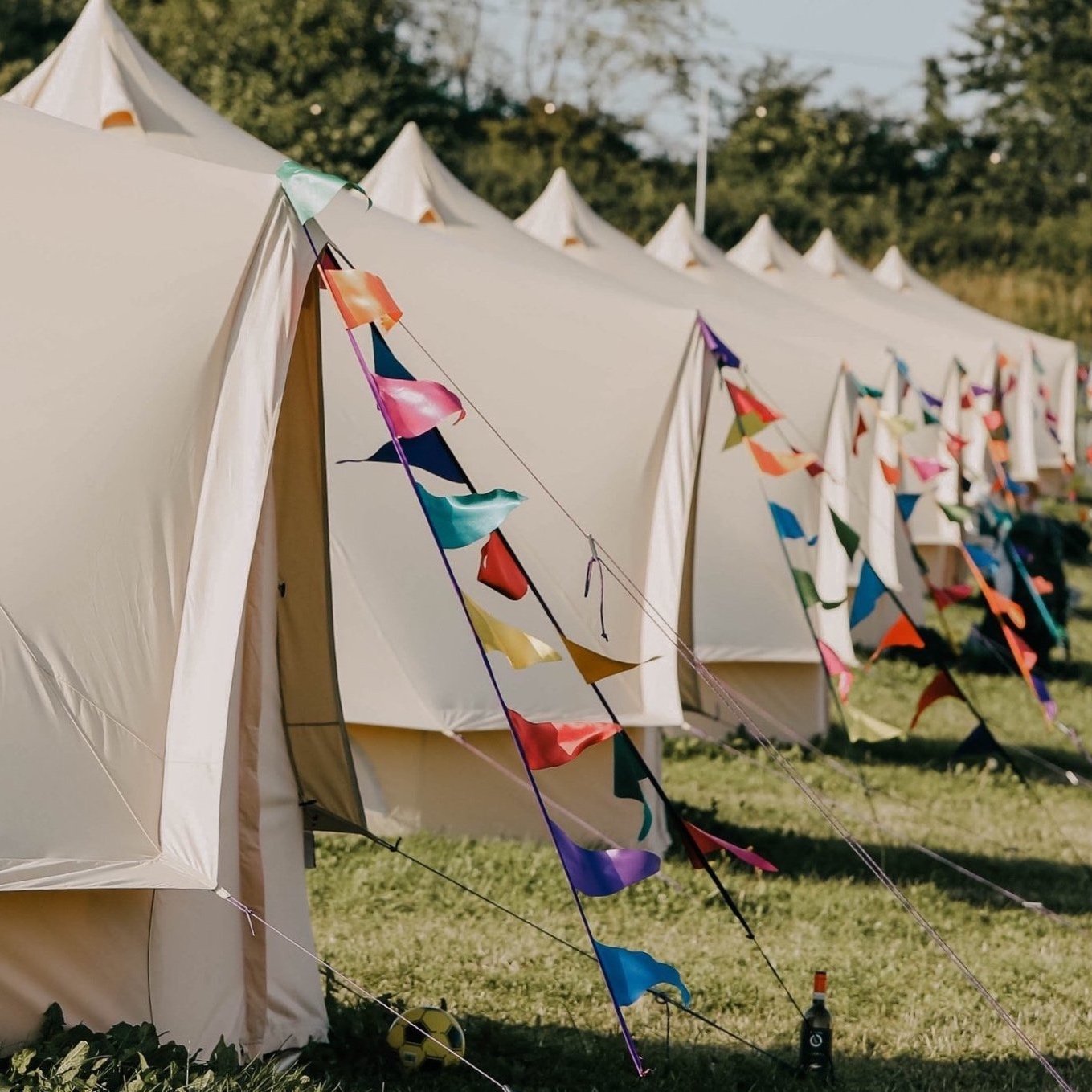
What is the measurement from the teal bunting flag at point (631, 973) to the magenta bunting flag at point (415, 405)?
1.22 m

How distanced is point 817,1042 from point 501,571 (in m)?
1.57

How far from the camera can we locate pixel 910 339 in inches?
706

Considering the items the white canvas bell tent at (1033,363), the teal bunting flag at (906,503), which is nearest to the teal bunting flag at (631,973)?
the teal bunting flag at (906,503)

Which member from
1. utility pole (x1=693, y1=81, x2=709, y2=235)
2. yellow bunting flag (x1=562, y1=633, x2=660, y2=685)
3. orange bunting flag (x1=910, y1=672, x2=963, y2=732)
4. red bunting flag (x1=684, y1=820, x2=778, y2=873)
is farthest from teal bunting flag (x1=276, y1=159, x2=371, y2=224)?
utility pole (x1=693, y1=81, x2=709, y2=235)

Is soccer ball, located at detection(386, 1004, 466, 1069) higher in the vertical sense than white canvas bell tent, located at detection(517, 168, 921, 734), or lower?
lower

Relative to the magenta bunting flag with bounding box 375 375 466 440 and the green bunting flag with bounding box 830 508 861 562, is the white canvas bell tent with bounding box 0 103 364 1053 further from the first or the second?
the green bunting flag with bounding box 830 508 861 562

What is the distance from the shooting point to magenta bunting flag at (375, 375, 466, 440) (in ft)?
13.0

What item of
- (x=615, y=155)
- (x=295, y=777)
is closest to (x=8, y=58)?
(x=615, y=155)

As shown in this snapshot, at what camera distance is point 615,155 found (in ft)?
127

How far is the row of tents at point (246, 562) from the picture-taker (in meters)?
3.82

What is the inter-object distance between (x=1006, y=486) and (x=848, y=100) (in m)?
30.6

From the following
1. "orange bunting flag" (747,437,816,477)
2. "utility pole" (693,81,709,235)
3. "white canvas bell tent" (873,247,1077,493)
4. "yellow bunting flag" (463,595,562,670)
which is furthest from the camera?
"utility pole" (693,81,709,235)

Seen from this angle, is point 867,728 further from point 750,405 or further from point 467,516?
point 467,516

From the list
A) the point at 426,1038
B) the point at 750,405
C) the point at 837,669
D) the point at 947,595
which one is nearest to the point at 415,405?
the point at 426,1038
